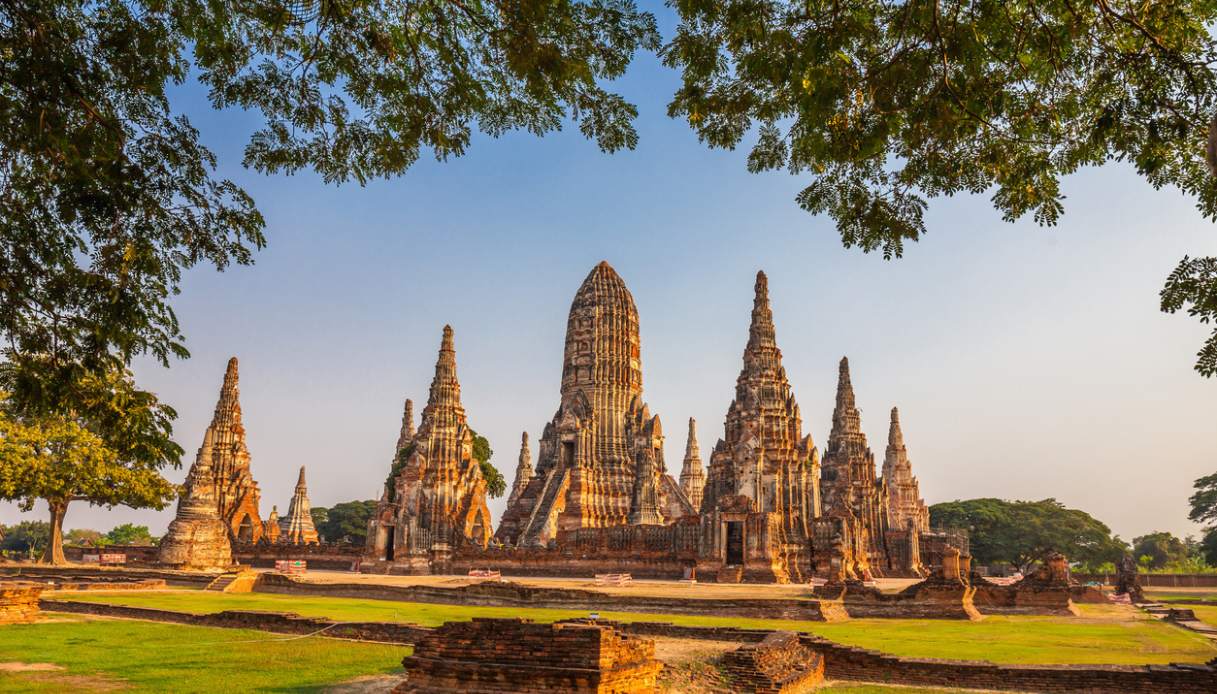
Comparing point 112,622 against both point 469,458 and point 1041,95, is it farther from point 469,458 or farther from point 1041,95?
point 469,458

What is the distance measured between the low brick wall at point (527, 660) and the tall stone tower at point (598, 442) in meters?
34.0

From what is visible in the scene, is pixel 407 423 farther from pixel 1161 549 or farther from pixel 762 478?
pixel 1161 549

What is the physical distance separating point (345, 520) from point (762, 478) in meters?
53.0

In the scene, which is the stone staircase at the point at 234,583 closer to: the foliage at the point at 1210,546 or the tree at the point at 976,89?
the tree at the point at 976,89

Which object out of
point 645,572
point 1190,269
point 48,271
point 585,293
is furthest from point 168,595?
point 585,293

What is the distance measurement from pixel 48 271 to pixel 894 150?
293 inches

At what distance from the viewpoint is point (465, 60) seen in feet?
25.2

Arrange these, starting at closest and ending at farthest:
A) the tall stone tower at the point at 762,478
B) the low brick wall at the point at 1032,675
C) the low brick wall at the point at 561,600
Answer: the low brick wall at the point at 1032,675 < the low brick wall at the point at 561,600 < the tall stone tower at the point at 762,478

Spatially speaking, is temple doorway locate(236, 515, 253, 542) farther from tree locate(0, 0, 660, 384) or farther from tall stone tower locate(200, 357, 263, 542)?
tree locate(0, 0, 660, 384)

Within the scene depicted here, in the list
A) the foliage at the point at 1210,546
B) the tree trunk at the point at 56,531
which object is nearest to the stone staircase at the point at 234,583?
the tree trunk at the point at 56,531

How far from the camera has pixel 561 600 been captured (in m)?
21.5

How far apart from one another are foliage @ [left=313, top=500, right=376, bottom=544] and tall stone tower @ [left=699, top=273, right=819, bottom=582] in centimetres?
4657

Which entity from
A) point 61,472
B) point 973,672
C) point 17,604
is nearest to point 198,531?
point 61,472

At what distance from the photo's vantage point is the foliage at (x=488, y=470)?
191 ft
